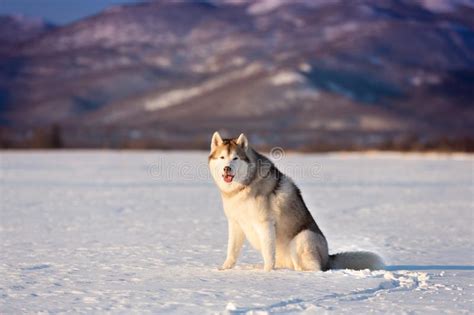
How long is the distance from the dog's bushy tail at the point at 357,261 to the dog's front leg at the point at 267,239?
2.40 ft

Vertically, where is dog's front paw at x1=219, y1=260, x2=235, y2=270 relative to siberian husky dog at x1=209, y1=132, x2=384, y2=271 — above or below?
below

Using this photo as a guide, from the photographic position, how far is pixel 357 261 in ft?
26.4

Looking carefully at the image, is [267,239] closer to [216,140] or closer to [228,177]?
[228,177]

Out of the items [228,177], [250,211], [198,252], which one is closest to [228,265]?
[250,211]

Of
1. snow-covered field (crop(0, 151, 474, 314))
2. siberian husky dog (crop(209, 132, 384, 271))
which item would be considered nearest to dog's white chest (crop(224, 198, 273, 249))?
siberian husky dog (crop(209, 132, 384, 271))

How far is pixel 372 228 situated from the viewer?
12648 mm

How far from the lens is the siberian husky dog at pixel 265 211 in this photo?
7.64 m

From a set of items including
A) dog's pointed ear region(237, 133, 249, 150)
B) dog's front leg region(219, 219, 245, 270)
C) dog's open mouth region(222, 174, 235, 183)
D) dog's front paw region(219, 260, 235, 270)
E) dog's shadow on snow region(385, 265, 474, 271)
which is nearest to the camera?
dog's open mouth region(222, 174, 235, 183)

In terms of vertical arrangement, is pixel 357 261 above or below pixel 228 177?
below

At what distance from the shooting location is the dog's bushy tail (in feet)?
26.1

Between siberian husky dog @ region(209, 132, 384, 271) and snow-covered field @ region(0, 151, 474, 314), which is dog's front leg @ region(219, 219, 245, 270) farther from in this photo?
snow-covered field @ region(0, 151, 474, 314)

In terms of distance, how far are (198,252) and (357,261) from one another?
2431mm

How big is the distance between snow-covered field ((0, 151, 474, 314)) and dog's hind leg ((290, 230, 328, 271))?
16 cm

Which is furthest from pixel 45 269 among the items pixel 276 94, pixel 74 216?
pixel 276 94
